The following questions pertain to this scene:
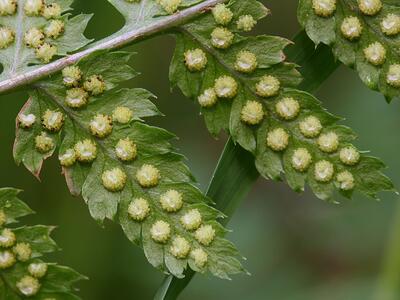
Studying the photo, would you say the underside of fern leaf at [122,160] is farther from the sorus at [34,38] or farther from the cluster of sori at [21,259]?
the cluster of sori at [21,259]

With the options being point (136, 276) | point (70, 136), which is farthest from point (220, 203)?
point (136, 276)

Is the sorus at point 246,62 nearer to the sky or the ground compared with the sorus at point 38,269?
nearer to the sky

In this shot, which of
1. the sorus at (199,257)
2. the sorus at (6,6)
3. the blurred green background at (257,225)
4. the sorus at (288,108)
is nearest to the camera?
the sorus at (199,257)

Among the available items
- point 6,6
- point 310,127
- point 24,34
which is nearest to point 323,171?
point 310,127

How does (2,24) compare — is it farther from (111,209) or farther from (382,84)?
(382,84)

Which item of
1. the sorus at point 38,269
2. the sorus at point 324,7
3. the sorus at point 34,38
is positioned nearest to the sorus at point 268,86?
the sorus at point 324,7

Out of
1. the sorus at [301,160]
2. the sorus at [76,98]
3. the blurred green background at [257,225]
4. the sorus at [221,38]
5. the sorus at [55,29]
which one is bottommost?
the blurred green background at [257,225]
